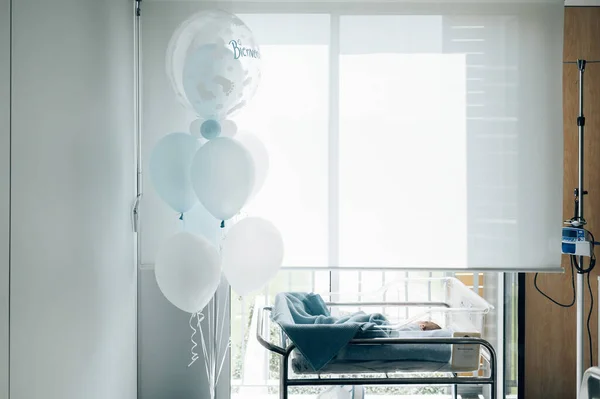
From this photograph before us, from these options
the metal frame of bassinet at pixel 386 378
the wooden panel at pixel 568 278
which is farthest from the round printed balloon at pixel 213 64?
the wooden panel at pixel 568 278

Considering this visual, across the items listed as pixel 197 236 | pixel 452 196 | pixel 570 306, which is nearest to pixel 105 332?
pixel 197 236

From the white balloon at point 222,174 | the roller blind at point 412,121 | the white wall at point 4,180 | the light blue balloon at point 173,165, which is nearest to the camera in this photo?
the white wall at point 4,180

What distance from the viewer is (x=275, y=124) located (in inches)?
94.7

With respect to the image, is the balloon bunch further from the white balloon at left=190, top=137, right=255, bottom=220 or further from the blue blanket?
the blue blanket

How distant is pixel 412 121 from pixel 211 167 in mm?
1001

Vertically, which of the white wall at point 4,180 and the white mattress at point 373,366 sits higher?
the white wall at point 4,180

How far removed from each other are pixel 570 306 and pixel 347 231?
137cm

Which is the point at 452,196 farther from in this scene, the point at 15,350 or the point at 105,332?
the point at 15,350

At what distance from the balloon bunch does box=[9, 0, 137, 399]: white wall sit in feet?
0.79

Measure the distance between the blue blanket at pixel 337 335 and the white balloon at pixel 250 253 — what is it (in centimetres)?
20

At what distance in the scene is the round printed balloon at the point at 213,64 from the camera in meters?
1.82

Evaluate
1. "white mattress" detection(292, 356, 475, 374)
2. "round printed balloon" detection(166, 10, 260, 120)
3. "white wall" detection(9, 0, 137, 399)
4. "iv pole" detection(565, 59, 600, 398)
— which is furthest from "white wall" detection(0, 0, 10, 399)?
"iv pole" detection(565, 59, 600, 398)

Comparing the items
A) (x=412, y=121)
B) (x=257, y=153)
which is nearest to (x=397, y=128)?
(x=412, y=121)

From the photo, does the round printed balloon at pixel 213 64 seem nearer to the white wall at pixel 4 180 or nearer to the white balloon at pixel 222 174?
the white balloon at pixel 222 174
